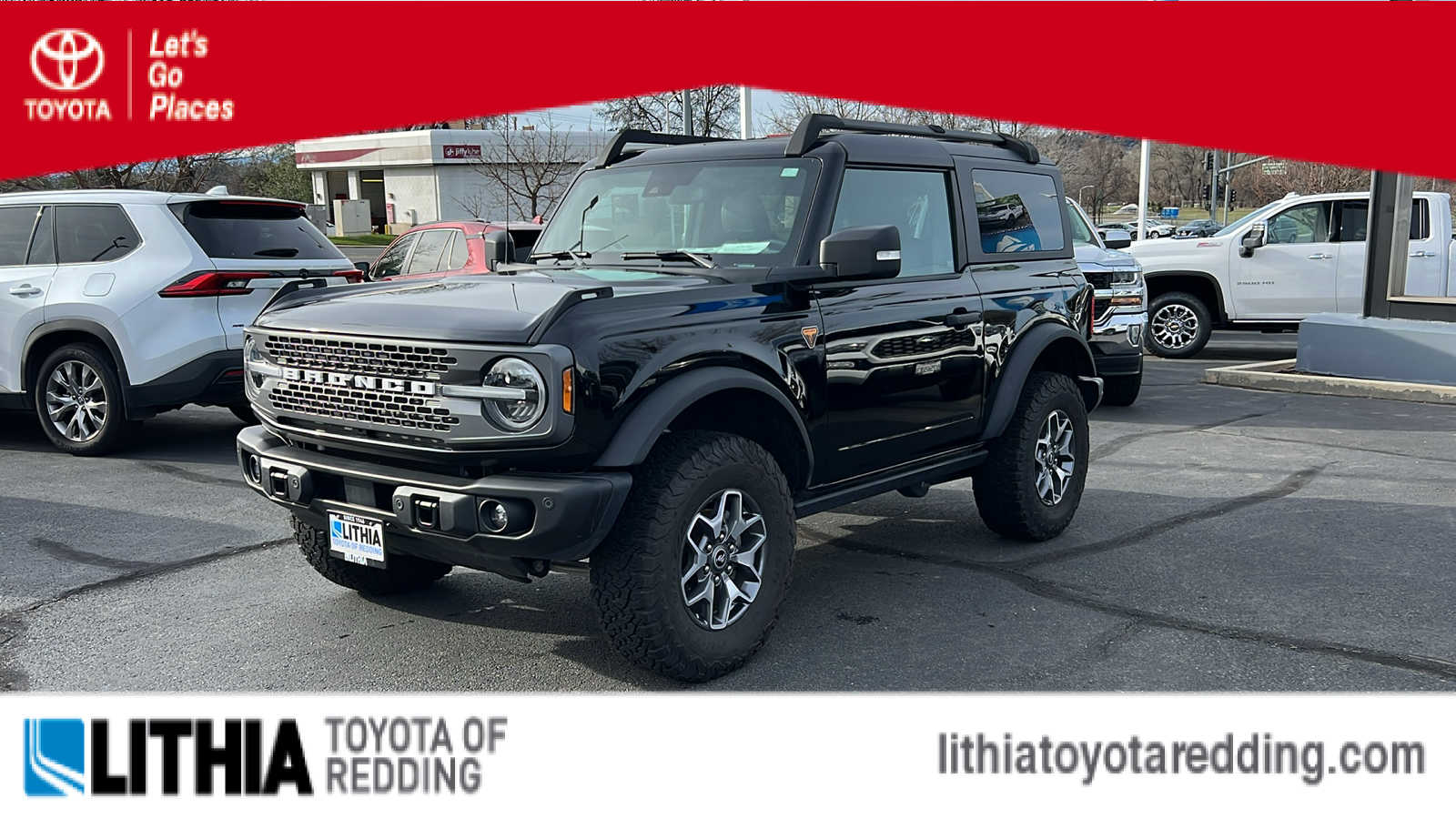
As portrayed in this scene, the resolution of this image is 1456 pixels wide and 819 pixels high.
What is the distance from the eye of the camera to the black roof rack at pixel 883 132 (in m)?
5.22

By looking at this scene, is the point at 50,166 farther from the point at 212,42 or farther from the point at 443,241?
the point at 443,241

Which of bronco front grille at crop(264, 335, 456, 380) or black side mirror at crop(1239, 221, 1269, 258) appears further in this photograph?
black side mirror at crop(1239, 221, 1269, 258)

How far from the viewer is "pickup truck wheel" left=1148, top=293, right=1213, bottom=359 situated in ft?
48.8

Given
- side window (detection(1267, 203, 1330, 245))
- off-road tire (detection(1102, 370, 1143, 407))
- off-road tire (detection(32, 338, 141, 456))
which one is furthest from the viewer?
side window (detection(1267, 203, 1330, 245))

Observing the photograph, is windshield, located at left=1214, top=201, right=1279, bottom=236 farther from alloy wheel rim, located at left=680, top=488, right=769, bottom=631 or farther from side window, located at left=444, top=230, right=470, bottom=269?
alloy wheel rim, located at left=680, top=488, right=769, bottom=631

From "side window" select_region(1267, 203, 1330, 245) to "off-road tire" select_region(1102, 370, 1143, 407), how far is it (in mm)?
4863

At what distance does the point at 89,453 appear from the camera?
8.48 meters

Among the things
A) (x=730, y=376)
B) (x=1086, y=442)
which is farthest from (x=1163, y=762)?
(x=1086, y=442)

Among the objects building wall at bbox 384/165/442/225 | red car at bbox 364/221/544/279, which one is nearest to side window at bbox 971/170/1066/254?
red car at bbox 364/221/544/279

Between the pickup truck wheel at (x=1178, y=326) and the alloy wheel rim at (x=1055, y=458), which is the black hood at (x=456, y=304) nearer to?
the alloy wheel rim at (x=1055, y=458)

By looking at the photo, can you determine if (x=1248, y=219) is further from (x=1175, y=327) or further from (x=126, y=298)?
(x=126, y=298)

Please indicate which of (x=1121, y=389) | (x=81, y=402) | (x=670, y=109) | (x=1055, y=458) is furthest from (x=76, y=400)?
(x=670, y=109)

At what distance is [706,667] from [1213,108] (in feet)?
59.3

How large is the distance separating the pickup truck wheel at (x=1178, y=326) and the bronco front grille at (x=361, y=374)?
495 inches
